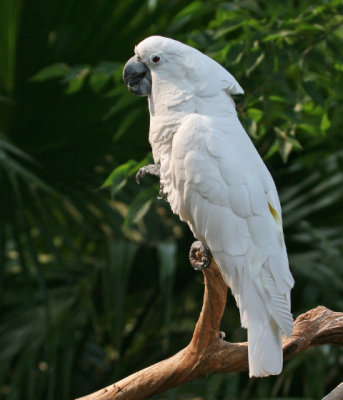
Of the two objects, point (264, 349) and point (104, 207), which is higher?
point (264, 349)

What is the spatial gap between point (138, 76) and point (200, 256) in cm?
52

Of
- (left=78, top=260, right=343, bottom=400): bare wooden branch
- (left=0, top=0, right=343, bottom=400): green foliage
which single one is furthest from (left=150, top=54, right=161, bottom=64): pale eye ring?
(left=78, top=260, right=343, bottom=400): bare wooden branch

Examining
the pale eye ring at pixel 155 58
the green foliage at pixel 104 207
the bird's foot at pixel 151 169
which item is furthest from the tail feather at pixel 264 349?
the green foliage at pixel 104 207

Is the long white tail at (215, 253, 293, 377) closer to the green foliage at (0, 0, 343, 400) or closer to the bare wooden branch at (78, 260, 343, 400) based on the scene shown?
the bare wooden branch at (78, 260, 343, 400)

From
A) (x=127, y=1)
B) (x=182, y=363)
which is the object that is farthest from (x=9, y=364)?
(x=127, y=1)

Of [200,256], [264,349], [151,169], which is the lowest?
[264,349]

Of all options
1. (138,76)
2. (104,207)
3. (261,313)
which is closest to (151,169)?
(138,76)

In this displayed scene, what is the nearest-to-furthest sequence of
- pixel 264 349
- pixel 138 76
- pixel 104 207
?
pixel 264 349 → pixel 138 76 → pixel 104 207

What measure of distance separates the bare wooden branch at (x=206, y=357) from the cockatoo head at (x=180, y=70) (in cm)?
46

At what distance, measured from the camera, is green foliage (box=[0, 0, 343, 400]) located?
249cm

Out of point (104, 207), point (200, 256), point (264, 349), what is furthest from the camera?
point (104, 207)

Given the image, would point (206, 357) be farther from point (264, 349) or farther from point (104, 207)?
point (104, 207)

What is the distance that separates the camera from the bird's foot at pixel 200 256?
1.69 meters

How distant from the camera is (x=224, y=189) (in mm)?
1640
